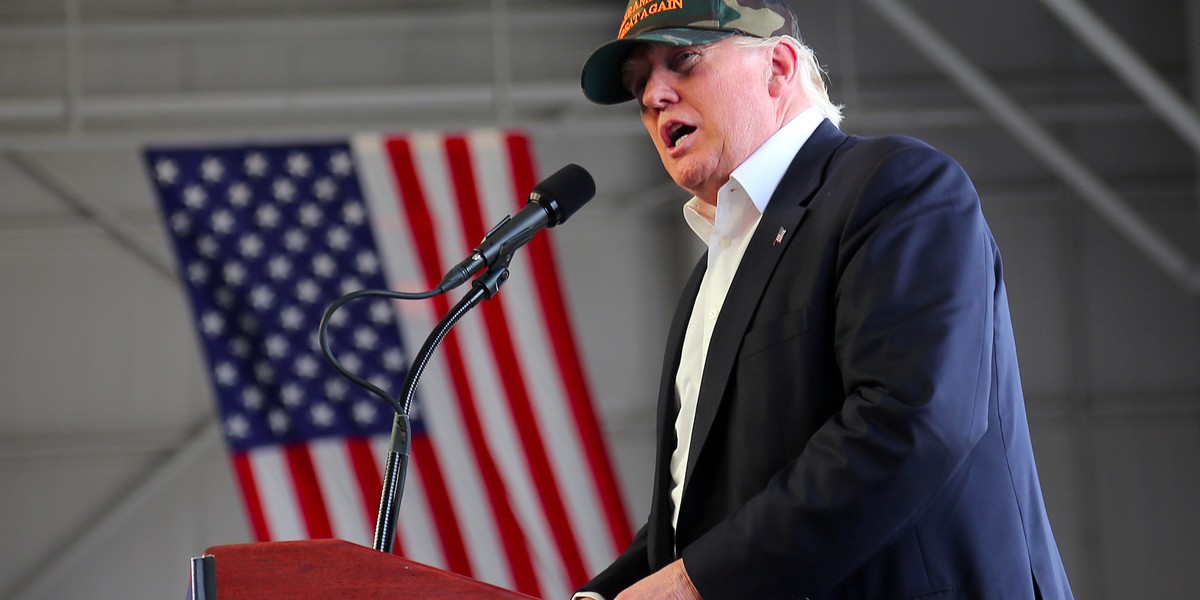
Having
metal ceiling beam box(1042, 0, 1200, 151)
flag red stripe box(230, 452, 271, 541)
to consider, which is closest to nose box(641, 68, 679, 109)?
metal ceiling beam box(1042, 0, 1200, 151)

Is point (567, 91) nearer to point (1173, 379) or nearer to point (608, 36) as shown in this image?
point (608, 36)

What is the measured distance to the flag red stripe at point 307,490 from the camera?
5.39 m

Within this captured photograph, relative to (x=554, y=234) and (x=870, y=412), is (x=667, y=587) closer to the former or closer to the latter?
(x=870, y=412)

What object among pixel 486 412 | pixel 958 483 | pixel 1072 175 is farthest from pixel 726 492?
pixel 1072 175

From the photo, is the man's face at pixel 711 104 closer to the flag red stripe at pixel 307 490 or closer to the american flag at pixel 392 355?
the american flag at pixel 392 355

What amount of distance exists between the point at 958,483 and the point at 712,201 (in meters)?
0.48

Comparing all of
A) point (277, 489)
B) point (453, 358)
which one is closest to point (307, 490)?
point (277, 489)

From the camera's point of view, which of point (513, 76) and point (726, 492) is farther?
point (513, 76)

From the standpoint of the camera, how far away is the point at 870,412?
43.1 inches

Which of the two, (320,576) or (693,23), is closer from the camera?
(320,576)

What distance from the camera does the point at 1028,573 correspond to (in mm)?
1164

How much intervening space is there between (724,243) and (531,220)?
226mm

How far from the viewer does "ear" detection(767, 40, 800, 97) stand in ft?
4.65

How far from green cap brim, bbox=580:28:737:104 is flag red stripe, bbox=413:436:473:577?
426 cm
